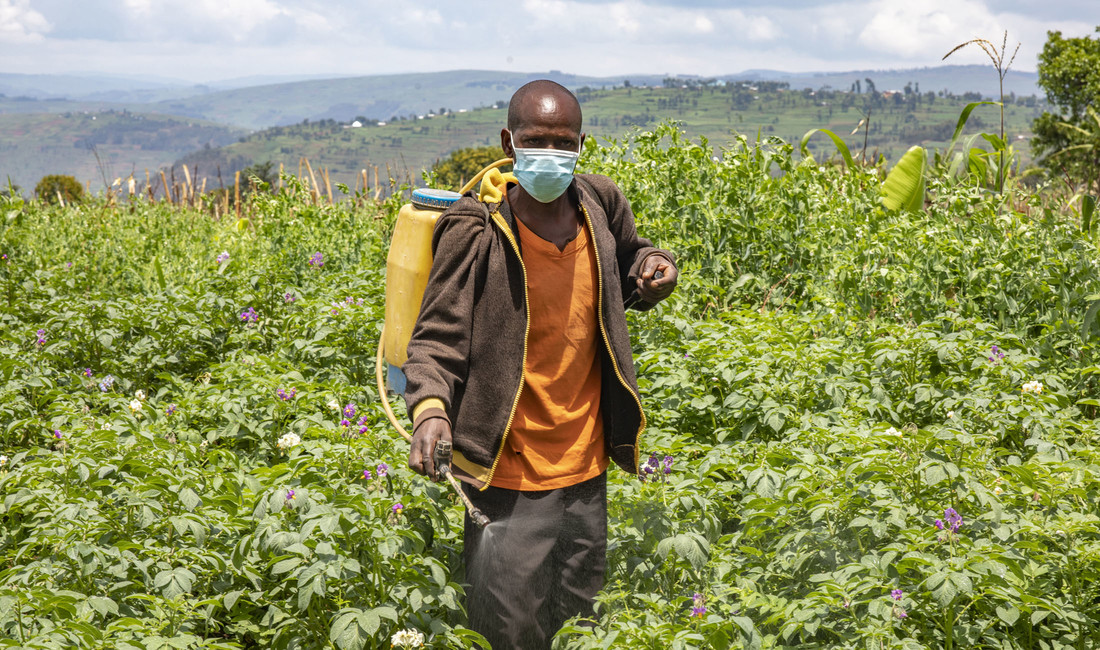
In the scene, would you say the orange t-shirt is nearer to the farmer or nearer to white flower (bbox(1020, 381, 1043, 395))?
the farmer

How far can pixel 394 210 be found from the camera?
696 cm

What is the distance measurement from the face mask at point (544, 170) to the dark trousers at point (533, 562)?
0.87 m

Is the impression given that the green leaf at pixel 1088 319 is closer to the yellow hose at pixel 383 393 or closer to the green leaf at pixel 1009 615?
the green leaf at pixel 1009 615

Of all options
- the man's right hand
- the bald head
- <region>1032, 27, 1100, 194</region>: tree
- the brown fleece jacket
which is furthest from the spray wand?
<region>1032, 27, 1100, 194</region>: tree

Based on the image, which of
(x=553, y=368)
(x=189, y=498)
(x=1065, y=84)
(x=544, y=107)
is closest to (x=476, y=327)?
(x=553, y=368)

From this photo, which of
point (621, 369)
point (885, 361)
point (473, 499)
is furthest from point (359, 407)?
point (885, 361)

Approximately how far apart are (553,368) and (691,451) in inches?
45.7

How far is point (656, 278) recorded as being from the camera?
242cm

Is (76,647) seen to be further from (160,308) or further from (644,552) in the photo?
(160,308)

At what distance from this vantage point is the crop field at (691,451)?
2281 millimetres

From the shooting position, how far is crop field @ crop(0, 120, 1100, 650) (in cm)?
228

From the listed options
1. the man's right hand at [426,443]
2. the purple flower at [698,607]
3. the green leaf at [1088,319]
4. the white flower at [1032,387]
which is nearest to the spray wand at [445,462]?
the man's right hand at [426,443]

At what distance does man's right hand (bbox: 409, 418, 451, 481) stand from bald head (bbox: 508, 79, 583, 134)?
83 cm

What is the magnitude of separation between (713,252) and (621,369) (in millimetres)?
3493
